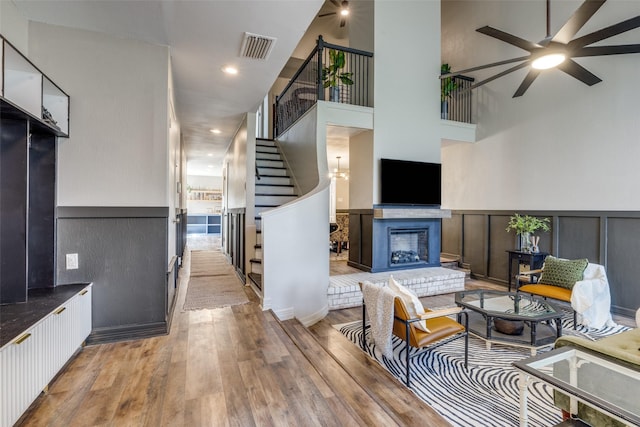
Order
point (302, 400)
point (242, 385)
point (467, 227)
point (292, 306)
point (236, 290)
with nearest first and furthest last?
1. point (302, 400)
2. point (242, 385)
3. point (292, 306)
4. point (236, 290)
5. point (467, 227)

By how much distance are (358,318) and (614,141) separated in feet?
14.2

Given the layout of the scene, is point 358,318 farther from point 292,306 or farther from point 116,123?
point 116,123

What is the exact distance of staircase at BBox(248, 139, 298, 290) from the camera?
15.2 feet

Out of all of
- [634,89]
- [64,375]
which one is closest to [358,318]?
[64,375]

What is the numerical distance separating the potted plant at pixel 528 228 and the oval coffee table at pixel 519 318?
1852 millimetres

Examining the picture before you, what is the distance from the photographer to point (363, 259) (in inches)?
219

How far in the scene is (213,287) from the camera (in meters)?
4.60

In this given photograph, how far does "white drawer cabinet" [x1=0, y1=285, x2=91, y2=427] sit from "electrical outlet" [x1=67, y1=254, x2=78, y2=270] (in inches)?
12.2

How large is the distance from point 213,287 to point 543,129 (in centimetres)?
599

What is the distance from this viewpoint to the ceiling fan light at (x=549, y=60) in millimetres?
3168

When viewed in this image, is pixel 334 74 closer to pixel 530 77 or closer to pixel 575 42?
pixel 530 77

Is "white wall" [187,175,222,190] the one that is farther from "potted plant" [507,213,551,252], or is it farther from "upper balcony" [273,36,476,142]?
"potted plant" [507,213,551,252]

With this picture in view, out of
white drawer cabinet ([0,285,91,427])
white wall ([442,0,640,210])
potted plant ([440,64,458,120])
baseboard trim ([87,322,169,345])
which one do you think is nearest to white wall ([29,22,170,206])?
white drawer cabinet ([0,285,91,427])

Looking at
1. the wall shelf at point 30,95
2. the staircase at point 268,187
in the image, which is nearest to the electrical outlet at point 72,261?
the wall shelf at point 30,95
